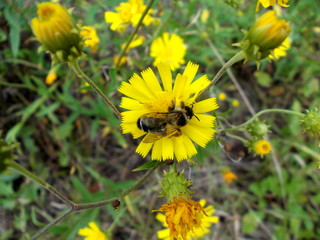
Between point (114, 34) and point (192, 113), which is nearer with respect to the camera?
point (192, 113)

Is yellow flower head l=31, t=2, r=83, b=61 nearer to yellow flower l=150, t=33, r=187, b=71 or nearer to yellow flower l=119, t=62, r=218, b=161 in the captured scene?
yellow flower l=119, t=62, r=218, b=161

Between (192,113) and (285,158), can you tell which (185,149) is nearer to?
(192,113)

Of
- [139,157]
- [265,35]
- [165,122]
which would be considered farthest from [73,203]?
[139,157]

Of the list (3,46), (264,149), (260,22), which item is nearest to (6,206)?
(3,46)

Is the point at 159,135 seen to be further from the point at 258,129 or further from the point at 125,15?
the point at 125,15

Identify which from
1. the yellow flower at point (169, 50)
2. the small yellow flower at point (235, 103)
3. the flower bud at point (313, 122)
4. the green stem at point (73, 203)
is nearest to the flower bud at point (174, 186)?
the green stem at point (73, 203)
